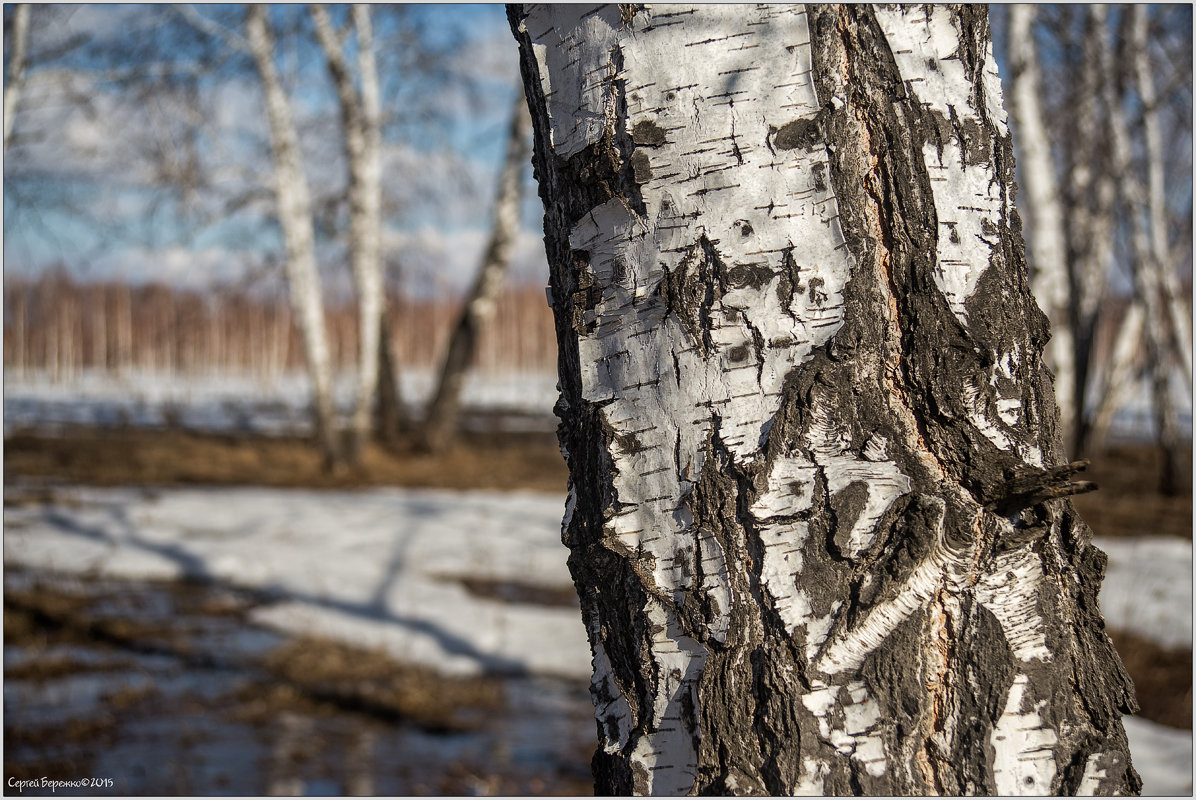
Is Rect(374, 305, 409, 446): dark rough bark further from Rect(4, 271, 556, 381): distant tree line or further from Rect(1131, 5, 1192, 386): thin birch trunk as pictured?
Rect(4, 271, 556, 381): distant tree line

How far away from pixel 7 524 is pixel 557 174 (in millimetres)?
7000

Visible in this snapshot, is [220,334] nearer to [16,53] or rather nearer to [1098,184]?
[16,53]

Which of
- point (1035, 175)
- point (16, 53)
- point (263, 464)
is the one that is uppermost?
point (16, 53)

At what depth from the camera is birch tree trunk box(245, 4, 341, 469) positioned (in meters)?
7.70

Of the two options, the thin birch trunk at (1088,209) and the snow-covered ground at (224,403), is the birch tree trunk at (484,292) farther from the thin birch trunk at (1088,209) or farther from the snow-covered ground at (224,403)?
the thin birch trunk at (1088,209)

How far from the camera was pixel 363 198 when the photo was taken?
879cm

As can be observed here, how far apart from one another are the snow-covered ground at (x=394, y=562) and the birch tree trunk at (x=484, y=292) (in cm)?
176

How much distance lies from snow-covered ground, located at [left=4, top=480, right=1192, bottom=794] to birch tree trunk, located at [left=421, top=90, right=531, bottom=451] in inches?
69.3

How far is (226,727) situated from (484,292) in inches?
258

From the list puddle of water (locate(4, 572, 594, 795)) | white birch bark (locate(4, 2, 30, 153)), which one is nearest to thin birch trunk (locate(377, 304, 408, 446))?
white birch bark (locate(4, 2, 30, 153))

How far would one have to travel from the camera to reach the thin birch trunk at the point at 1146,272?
688 centimetres

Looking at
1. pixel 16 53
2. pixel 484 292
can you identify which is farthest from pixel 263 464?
pixel 16 53

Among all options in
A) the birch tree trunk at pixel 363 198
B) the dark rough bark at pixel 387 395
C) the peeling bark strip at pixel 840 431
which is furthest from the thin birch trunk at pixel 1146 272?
the dark rough bark at pixel 387 395

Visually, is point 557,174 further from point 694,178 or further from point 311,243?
point 311,243
